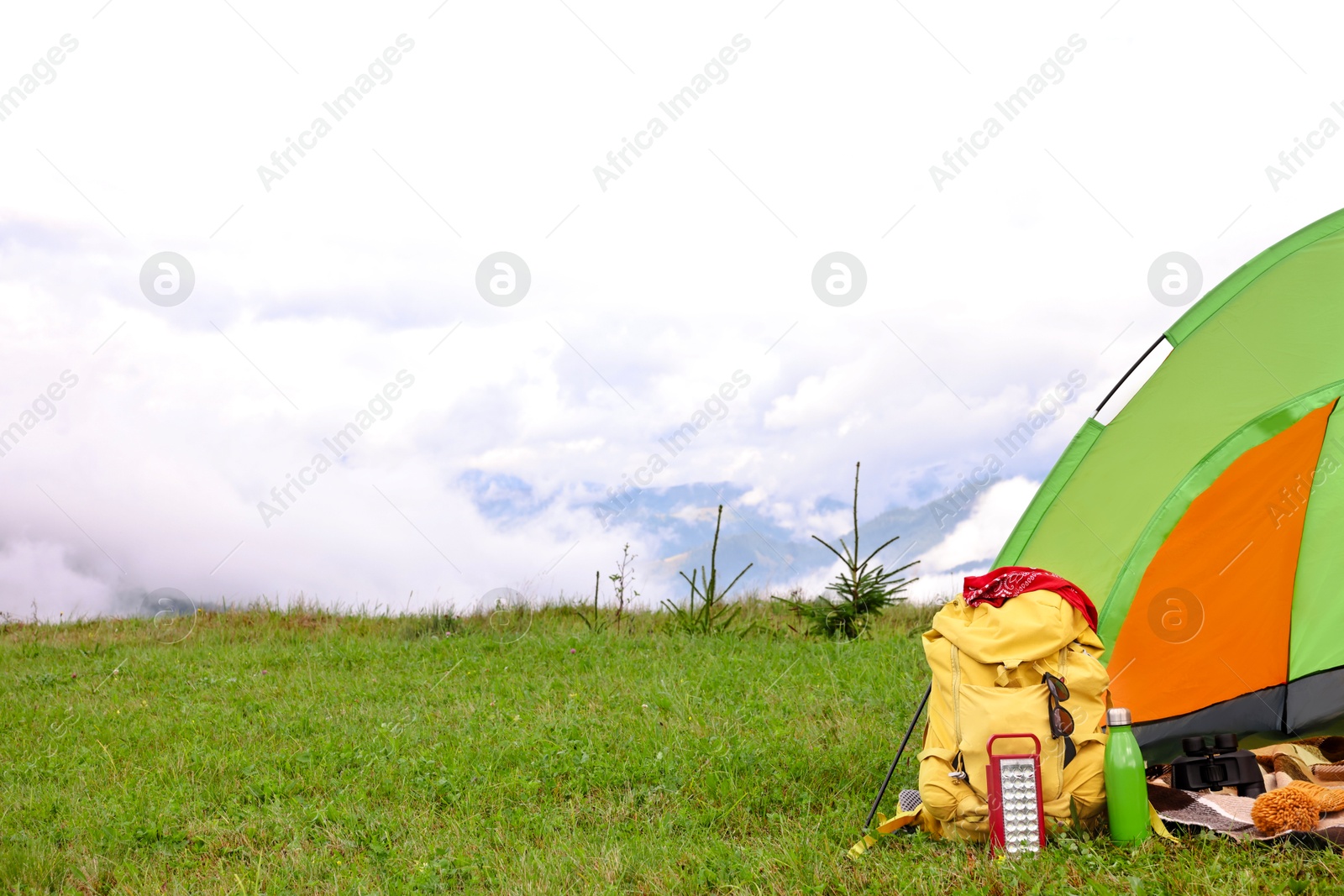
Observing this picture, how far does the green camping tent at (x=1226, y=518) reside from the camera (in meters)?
4.47

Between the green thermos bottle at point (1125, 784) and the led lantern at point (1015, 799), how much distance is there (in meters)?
0.27

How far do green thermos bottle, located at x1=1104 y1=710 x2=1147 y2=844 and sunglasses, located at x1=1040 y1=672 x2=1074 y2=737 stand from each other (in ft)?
0.49

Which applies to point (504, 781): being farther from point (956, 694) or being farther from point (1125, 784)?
point (1125, 784)

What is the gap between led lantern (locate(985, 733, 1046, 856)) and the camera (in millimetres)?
3561

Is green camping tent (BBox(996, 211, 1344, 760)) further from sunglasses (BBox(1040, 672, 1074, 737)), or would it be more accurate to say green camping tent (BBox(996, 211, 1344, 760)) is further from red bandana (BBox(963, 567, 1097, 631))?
sunglasses (BBox(1040, 672, 1074, 737))

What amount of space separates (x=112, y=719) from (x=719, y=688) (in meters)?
4.39

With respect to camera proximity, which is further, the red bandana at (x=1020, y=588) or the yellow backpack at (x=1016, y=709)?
the red bandana at (x=1020, y=588)

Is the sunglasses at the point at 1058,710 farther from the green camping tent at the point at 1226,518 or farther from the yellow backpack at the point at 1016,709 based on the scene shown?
the green camping tent at the point at 1226,518

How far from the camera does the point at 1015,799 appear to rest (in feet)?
11.8

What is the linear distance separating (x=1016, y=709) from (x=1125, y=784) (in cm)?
46

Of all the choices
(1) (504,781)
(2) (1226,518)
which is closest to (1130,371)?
(2) (1226,518)

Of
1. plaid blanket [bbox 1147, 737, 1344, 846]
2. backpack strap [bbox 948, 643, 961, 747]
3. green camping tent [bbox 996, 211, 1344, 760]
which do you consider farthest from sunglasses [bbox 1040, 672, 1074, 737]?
green camping tent [bbox 996, 211, 1344, 760]

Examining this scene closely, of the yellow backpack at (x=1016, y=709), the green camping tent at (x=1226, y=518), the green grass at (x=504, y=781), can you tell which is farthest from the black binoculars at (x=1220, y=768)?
the yellow backpack at (x=1016, y=709)

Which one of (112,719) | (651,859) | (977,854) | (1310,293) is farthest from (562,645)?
(1310,293)
